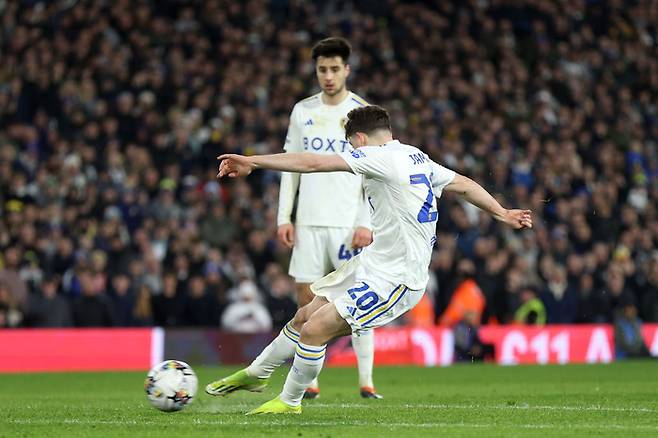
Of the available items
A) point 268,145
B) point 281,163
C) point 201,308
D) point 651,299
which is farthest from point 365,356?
point 651,299

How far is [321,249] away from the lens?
10094mm

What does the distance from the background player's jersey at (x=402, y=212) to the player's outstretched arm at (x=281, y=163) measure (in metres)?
0.27

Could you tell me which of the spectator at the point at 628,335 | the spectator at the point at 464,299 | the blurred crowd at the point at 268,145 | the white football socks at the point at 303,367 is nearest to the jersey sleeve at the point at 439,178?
the white football socks at the point at 303,367

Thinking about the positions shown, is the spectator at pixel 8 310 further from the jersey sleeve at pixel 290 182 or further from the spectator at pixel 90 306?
the jersey sleeve at pixel 290 182

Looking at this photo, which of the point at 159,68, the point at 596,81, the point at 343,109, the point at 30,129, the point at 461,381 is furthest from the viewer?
the point at 596,81

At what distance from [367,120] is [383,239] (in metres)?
0.75

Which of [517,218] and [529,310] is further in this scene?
[529,310]

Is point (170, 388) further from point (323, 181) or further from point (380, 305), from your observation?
point (323, 181)

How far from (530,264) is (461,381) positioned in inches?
276

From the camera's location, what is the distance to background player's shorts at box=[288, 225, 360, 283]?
32.9 feet

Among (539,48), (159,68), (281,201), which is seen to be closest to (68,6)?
(159,68)

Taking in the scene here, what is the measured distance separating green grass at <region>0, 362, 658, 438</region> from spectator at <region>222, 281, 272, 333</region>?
136 inches

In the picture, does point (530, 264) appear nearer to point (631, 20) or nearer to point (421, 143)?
point (421, 143)

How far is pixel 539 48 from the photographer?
24750 millimetres
